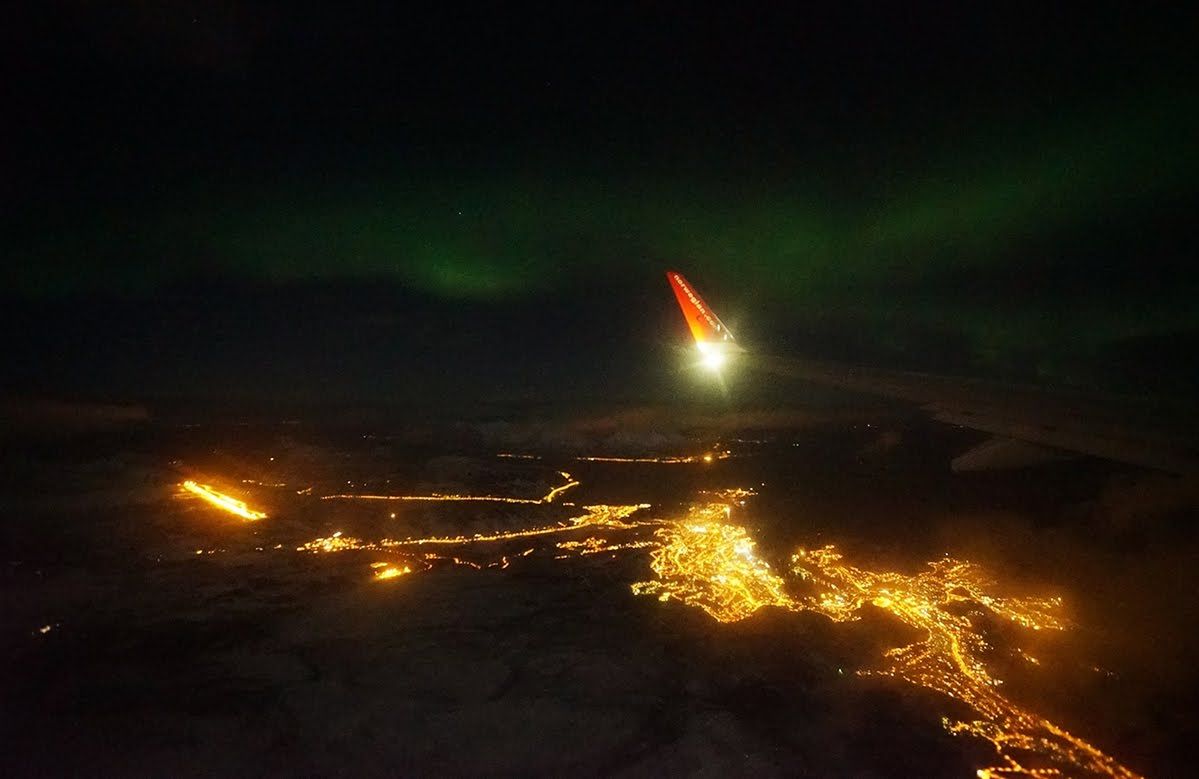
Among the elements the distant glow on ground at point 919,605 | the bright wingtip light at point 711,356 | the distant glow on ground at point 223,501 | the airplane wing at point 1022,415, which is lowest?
the distant glow on ground at point 919,605

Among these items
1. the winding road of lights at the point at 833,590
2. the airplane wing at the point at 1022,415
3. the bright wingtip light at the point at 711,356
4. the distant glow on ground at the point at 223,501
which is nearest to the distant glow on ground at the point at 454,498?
the winding road of lights at the point at 833,590

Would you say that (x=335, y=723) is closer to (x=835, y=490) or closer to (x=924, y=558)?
(x=924, y=558)

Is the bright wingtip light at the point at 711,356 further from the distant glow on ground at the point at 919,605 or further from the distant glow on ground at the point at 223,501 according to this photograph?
the distant glow on ground at the point at 223,501

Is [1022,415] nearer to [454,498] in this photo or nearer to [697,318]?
[697,318]

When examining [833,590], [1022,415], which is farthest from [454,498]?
[1022,415]

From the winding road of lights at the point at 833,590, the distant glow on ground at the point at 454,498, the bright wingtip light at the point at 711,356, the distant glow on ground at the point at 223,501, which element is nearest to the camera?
the winding road of lights at the point at 833,590

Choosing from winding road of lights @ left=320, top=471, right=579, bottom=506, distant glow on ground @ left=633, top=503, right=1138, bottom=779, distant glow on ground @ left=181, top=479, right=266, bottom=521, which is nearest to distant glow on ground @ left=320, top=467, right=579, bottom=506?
winding road of lights @ left=320, top=471, right=579, bottom=506

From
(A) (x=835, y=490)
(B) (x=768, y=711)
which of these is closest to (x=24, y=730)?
(B) (x=768, y=711)
